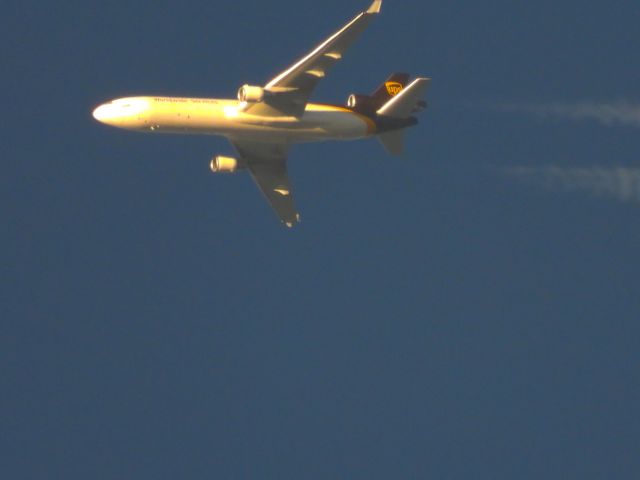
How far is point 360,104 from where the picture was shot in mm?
101688

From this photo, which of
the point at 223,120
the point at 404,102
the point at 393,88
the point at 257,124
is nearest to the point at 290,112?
the point at 257,124

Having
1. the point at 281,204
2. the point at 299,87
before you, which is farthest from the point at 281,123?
the point at 281,204

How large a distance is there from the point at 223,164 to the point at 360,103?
9571 millimetres

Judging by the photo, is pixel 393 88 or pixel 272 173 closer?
pixel 393 88

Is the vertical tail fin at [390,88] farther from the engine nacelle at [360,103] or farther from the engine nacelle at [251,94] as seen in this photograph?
the engine nacelle at [251,94]

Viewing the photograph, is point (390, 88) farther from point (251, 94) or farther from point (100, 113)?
point (100, 113)

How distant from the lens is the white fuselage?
98.6 metres

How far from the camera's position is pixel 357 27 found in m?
95.4

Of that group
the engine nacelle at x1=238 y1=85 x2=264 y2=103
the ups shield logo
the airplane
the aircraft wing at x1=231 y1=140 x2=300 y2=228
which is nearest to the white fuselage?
the airplane

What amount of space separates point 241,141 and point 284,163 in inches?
137

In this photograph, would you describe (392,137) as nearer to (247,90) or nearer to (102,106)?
(247,90)

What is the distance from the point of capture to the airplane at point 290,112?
9762 cm

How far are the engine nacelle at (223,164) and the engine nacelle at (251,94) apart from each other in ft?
26.2

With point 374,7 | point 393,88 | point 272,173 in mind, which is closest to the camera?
point 374,7
